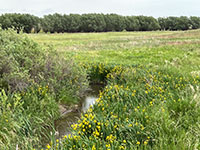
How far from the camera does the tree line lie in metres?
85.4

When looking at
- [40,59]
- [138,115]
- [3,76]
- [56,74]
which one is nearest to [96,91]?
[56,74]

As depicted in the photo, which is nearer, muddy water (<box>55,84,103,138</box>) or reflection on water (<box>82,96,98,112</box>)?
muddy water (<box>55,84,103,138</box>)

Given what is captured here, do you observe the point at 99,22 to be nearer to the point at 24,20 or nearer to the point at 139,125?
the point at 24,20

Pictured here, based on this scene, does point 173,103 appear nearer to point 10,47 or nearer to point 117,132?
point 117,132

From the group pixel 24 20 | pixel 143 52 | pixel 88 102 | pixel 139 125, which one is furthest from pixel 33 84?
pixel 24 20

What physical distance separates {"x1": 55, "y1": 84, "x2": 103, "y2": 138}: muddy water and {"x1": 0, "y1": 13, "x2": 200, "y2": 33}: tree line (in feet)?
248

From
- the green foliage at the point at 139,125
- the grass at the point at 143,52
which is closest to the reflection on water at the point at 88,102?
the green foliage at the point at 139,125

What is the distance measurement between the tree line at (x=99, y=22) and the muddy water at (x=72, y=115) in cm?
7571

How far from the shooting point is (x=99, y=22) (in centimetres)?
9394

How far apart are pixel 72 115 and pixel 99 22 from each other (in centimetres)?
8839

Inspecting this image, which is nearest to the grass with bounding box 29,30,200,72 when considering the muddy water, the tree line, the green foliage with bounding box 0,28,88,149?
the green foliage with bounding box 0,28,88,149

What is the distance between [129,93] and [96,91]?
4448 millimetres

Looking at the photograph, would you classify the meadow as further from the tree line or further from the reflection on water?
the tree line

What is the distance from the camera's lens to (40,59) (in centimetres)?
905
